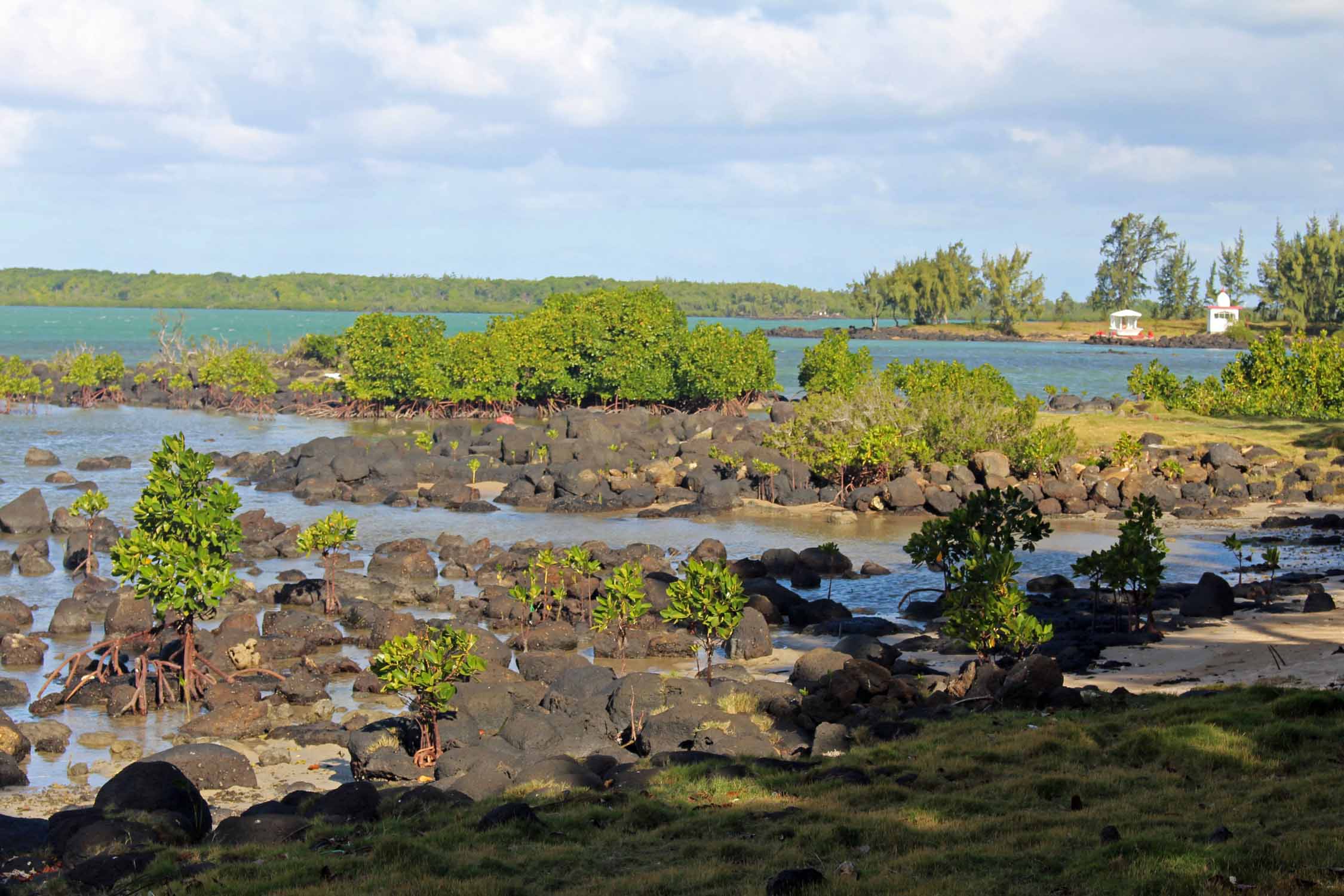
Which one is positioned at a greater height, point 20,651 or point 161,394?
point 161,394

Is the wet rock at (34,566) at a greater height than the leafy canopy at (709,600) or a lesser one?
lesser

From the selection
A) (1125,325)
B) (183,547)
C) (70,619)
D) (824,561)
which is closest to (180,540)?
(183,547)

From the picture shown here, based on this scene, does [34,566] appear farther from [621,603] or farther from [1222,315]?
[1222,315]

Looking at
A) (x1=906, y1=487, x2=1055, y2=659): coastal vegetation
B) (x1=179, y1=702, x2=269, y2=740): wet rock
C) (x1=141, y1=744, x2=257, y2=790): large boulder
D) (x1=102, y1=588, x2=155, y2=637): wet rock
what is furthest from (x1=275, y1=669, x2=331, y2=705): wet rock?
(x1=906, y1=487, x2=1055, y2=659): coastal vegetation

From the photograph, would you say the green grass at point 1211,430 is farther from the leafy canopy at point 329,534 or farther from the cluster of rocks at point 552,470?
the leafy canopy at point 329,534

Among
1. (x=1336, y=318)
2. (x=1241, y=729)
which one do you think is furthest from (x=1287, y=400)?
(x=1336, y=318)

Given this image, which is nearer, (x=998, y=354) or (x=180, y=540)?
(x=180, y=540)

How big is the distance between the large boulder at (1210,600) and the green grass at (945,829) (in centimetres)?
1018

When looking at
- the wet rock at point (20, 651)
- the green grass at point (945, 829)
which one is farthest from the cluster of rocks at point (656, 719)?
the wet rock at point (20, 651)

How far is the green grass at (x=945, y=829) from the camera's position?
1065 centimetres

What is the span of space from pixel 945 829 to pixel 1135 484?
3567 cm

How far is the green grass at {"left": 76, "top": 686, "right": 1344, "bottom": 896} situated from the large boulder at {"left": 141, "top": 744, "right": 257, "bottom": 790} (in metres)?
4.97

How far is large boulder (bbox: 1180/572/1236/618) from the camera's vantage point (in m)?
27.1

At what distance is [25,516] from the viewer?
1633 inches
